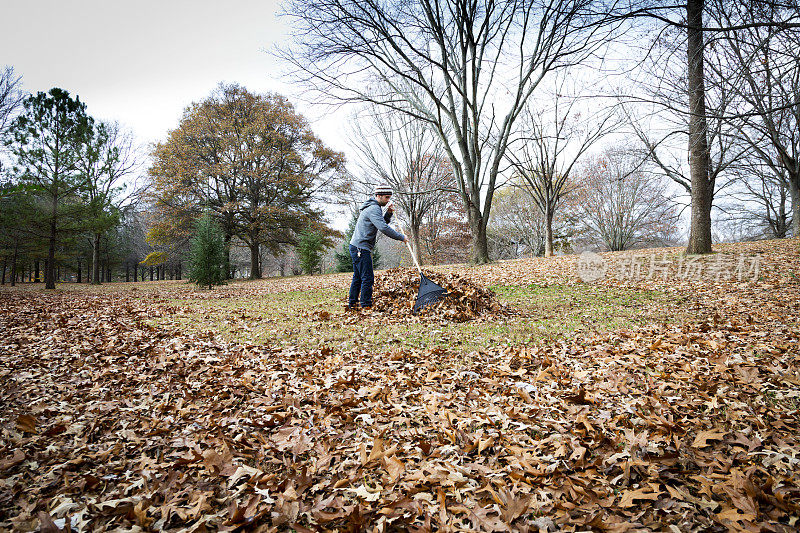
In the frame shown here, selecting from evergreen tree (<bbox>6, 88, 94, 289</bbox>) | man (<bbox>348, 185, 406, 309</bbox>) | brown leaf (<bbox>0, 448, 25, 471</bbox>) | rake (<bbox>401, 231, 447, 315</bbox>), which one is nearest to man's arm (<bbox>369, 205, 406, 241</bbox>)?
man (<bbox>348, 185, 406, 309</bbox>)

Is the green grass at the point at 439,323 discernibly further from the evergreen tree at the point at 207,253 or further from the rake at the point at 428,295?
the evergreen tree at the point at 207,253

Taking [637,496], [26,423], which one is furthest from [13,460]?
[637,496]

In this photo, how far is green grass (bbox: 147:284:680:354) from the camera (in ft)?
14.2

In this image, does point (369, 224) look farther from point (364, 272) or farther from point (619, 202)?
point (619, 202)

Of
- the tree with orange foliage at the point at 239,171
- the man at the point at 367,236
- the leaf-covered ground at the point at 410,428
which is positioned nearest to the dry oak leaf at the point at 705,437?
the leaf-covered ground at the point at 410,428

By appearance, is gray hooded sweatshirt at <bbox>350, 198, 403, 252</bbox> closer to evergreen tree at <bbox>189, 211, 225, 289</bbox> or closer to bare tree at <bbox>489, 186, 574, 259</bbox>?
evergreen tree at <bbox>189, 211, 225, 289</bbox>

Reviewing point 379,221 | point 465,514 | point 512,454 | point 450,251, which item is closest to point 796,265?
point 379,221

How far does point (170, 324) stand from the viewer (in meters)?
5.45

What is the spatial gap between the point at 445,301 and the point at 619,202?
2302 centimetres

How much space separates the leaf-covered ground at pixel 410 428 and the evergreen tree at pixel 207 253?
8.75 metres

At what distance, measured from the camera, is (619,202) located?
23.0 meters

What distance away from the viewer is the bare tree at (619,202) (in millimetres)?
21984

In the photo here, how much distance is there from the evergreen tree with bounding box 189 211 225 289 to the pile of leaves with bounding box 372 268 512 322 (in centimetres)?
929

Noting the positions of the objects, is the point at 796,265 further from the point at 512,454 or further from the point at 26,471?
the point at 26,471
